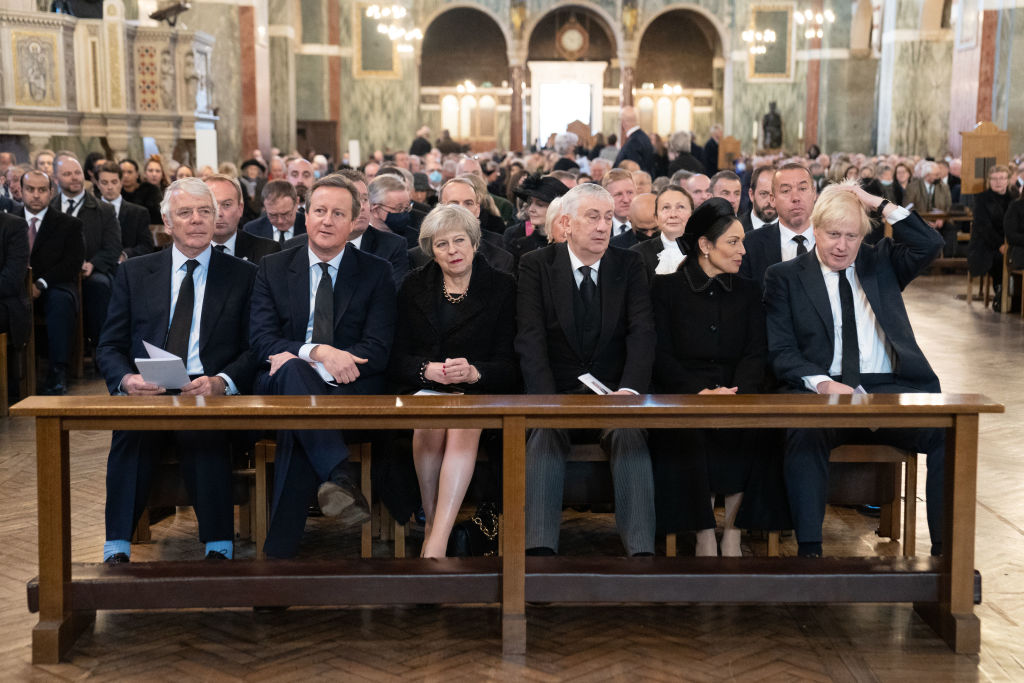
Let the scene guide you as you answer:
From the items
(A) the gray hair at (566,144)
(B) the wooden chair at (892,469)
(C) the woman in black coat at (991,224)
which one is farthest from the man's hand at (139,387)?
(A) the gray hair at (566,144)

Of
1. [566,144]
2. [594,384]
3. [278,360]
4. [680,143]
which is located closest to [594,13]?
[566,144]

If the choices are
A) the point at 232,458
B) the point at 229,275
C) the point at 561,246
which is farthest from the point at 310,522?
the point at 561,246

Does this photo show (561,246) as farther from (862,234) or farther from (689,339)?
(862,234)

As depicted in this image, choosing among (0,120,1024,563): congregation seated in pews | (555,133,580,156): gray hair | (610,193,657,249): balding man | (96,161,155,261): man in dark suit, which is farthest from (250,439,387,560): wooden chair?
(555,133,580,156): gray hair

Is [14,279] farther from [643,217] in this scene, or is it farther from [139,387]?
[643,217]

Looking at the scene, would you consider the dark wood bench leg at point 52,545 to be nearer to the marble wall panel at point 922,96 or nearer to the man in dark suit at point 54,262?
the man in dark suit at point 54,262

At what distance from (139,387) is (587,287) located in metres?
1.69

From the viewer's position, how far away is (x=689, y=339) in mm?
4500

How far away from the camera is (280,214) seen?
6.54m

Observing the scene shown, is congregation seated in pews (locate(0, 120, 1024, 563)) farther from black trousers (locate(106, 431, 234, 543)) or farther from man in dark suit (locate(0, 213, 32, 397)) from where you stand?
man in dark suit (locate(0, 213, 32, 397))

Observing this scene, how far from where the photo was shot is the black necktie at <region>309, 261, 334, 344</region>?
441 centimetres

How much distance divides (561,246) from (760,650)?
1.72 m

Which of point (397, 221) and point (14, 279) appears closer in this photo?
point (397, 221)

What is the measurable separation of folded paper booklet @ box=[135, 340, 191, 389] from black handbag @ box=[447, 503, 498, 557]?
3.65ft
